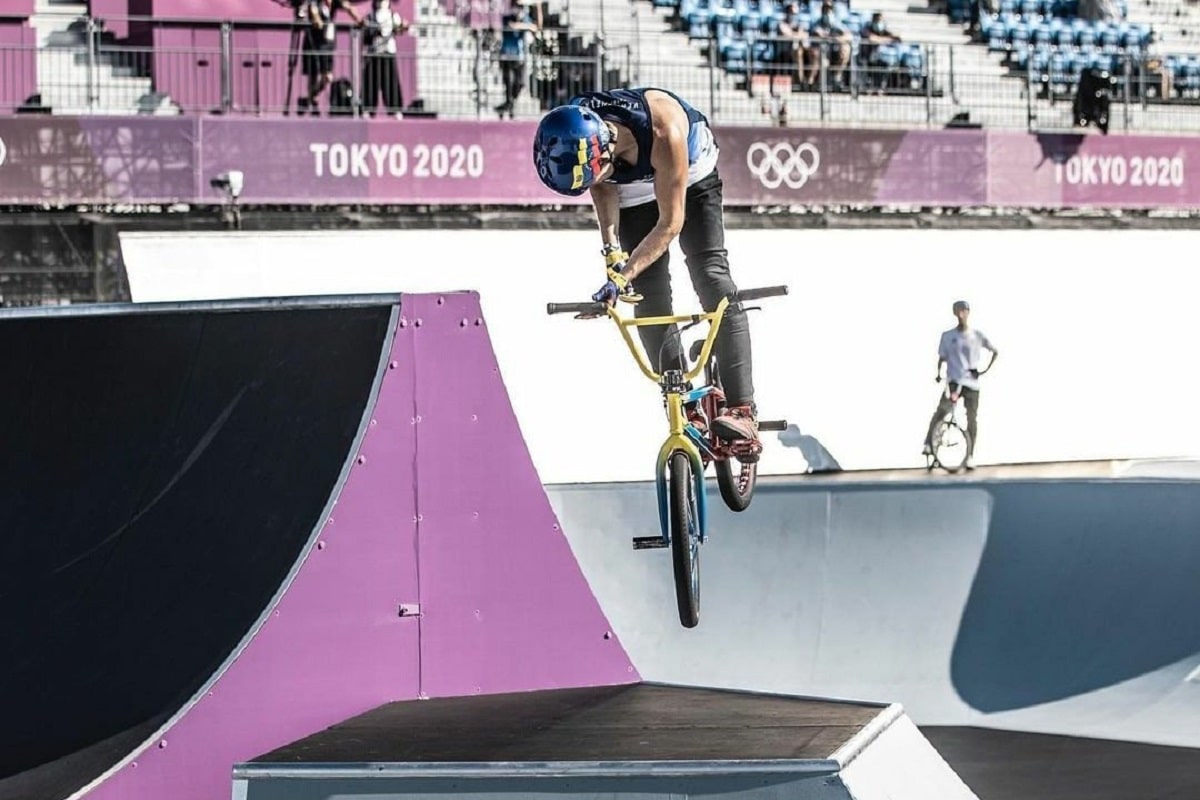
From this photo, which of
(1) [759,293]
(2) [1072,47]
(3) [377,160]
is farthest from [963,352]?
(1) [759,293]

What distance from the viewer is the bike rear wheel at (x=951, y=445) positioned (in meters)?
18.3

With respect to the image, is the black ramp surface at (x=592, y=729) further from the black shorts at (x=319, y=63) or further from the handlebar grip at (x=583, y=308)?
the black shorts at (x=319, y=63)

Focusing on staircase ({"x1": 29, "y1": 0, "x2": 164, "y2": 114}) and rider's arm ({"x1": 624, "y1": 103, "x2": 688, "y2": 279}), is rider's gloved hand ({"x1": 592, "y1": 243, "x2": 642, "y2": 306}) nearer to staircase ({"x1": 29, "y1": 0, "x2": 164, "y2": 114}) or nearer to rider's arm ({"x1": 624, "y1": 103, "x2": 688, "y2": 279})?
rider's arm ({"x1": 624, "y1": 103, "x2": 688, "y2": 279})

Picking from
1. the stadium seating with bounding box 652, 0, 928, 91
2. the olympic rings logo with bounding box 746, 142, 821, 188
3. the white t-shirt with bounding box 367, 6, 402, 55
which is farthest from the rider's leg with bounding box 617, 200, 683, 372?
the stadium seating with bounding box 652, 0, 928, 91

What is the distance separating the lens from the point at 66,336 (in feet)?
24.5

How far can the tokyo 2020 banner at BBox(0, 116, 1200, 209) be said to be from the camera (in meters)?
16.0

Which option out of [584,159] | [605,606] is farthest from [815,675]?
[584,159]

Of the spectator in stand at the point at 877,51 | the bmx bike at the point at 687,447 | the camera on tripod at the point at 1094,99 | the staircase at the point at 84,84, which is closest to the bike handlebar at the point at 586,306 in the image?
the bmx bike at the point at 687,447

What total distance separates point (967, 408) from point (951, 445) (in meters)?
0.57

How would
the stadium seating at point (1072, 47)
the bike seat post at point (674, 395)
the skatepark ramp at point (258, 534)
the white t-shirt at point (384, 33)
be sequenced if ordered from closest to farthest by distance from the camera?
the skatepark ramp at point (258, 534) → the bike seat post at point (674, 395) → the white t-shirt at point (384, 33) → the stadium seating at point (1072, 47)

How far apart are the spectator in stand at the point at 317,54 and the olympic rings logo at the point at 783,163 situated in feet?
14.3

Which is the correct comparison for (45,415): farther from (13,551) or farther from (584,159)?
(584,159)

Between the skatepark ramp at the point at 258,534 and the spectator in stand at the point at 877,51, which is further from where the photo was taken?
the spectator in stand at the point at 877,51

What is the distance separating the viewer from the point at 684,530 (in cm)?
Answer: 638
